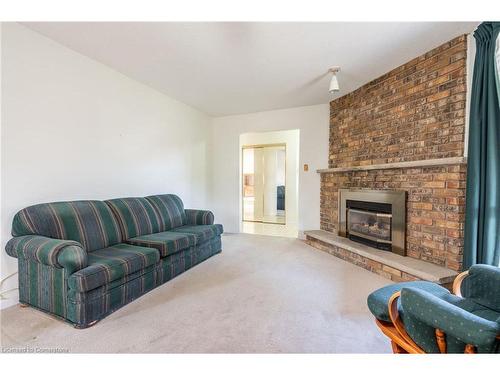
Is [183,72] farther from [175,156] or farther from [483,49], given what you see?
[483,49]

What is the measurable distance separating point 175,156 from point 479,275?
3.92m

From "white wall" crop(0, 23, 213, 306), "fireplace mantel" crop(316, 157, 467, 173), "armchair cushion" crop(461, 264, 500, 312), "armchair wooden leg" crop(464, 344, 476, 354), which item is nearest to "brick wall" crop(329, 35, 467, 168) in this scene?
"fireplace mantel" crop(316, 157, 467, 173)

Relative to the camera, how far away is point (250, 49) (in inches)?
96.1

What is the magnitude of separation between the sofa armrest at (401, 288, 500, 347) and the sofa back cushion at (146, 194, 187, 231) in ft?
9.25

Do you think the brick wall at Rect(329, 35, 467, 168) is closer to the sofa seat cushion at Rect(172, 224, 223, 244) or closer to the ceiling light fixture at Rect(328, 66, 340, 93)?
the ceiling light fixture at Rect(328, 66, 340, 93)

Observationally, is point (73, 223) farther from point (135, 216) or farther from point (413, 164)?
point (413, 164)

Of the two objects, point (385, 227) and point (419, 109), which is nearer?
point (419, 109)

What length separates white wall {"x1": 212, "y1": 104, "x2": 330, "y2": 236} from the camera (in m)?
4.43

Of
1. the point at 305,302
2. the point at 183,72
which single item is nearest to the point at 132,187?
the point at 183,72

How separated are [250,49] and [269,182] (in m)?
4.26

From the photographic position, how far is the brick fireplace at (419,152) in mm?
2283

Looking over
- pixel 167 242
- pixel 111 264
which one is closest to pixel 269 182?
pixel 167 242

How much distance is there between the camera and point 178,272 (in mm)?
2732

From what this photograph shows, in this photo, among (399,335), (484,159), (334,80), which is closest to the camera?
(399,335)
